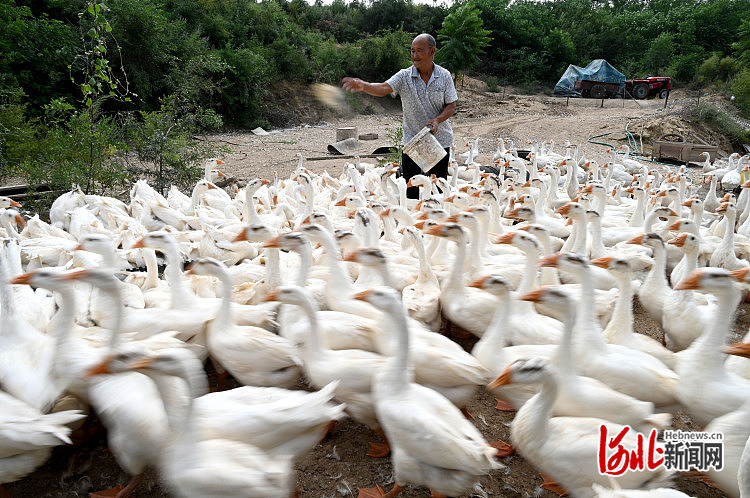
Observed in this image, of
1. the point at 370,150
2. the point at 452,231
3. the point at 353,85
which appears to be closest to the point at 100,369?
the point at 452,231

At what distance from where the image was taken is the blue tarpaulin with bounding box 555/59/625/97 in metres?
29.1

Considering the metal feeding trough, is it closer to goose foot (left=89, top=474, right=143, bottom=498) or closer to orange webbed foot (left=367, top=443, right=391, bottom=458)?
orange webbed foot (left=367, top=443, right=391, bottom=458)

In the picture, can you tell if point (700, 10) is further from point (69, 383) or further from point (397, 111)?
point (69, 383)

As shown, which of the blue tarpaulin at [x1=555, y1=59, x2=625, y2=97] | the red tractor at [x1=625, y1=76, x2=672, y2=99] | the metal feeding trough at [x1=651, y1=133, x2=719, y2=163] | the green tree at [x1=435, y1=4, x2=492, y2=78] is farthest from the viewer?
the blue tarpaulin at [x1=555, y1=59, x2=625, y2=97]

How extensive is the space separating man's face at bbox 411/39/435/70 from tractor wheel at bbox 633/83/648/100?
2723cm

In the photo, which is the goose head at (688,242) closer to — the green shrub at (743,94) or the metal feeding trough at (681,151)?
the metal feeding trough at (681,151)

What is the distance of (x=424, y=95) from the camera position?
21.1 ft

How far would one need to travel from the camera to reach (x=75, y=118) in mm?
6719

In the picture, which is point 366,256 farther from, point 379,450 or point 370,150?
point 370,150

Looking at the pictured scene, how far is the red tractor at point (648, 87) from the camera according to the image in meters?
28.0

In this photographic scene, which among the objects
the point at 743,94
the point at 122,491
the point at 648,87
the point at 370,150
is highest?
the point at 648,87

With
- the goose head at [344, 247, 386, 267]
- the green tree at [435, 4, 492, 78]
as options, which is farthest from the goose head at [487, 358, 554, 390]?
the green tree at [435, 4, 492, 78]

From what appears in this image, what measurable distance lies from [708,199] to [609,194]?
5.03ft

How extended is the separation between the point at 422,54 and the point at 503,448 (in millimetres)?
4817
